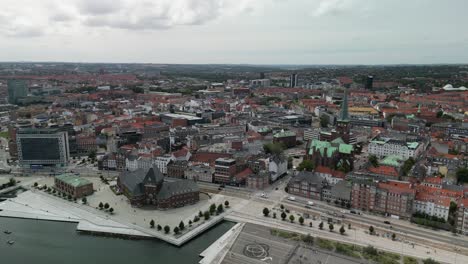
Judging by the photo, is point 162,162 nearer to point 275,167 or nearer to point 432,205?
point 275,167

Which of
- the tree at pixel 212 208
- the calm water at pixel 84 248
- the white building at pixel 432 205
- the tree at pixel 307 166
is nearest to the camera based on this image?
the calm water at pixel 84 248

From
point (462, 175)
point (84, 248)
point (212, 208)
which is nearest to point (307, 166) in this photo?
point (212, 208)

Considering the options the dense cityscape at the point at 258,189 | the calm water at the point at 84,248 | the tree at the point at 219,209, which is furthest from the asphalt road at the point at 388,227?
the calm water at the point at 84,248

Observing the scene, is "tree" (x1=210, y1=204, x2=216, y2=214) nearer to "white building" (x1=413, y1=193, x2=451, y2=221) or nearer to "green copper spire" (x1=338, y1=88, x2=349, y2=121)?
"white building" (x1=413, y1=193, x2=451, y2=221)

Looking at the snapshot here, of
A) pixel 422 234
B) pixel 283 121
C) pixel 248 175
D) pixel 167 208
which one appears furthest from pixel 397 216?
pixel 283 121

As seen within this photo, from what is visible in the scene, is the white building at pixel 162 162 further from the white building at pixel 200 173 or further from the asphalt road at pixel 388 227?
the asphalt road at pixel 388 227
